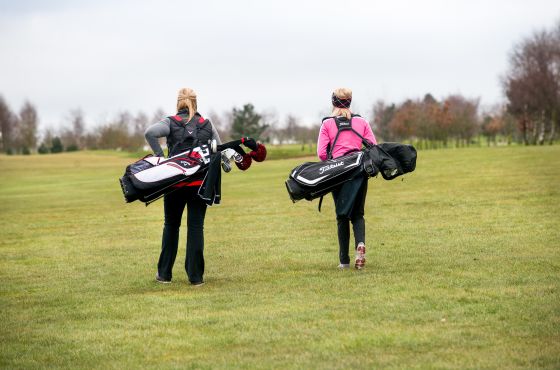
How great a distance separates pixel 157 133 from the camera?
9.92m

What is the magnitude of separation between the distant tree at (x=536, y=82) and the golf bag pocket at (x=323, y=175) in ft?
259

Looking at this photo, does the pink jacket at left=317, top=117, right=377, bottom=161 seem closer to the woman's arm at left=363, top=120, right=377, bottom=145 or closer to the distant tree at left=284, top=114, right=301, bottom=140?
the woman's arm at left=363, top=120, right=377, bottom=145

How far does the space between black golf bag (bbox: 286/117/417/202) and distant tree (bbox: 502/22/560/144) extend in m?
78.6

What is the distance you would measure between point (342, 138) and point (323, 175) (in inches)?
22.9

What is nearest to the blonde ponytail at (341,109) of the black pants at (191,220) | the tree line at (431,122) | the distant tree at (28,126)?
the black pants at (191,220)

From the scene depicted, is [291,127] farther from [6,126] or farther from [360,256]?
[360,256]

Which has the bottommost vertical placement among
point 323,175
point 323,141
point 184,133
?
point 323,175

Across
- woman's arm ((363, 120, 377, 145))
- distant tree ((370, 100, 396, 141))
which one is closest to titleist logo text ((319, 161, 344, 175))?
woman's arm ((363, 120, 377, 145))

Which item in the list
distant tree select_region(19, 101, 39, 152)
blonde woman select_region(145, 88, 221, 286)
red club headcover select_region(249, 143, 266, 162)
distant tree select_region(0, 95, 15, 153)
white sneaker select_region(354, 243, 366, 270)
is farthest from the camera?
distant tree select_region(19, 101, 39, 152)

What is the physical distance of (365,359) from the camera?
6312mm

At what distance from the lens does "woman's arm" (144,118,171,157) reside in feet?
32.5

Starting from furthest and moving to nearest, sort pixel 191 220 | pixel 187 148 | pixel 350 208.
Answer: pixel 350 208, pixel 191 220, pixel 187 148

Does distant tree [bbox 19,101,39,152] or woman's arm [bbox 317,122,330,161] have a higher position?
distant tree [bbox 19,101,39,152]

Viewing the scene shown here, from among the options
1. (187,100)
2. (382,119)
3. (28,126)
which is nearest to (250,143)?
(187,100)
